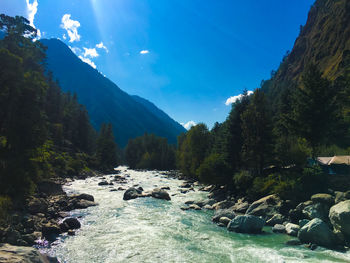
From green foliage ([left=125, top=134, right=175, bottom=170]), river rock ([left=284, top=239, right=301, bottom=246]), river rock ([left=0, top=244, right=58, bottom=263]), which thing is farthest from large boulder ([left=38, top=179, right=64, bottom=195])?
green foliage ([left=125, top=134, right=175, bottom=170])

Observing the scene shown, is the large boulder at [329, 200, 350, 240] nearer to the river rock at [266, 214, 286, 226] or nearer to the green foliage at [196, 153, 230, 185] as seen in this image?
the river rock at [266, 214, 286, 226]

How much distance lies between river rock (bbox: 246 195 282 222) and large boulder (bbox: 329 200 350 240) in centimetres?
657

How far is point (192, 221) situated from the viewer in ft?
68.0

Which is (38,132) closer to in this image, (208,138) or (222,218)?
(222,218)

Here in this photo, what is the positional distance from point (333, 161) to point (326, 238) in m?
19.6

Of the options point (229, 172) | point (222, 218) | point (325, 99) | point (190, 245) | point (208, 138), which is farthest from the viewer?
point (208, 138)

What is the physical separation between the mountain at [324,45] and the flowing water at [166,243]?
9712cm

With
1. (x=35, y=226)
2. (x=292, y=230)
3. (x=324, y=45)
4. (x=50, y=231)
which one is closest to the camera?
(x=35, y=226)

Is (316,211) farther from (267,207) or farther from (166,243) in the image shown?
(166,243)

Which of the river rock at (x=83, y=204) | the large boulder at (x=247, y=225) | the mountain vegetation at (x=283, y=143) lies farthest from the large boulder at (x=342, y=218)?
the river rock at (x=83, y=204)

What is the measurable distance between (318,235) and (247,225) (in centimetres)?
496

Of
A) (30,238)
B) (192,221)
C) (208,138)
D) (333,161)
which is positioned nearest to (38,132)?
(30,238)

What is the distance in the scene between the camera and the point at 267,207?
2223 centimetres

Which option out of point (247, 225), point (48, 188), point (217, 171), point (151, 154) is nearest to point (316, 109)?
point (217, 171)
